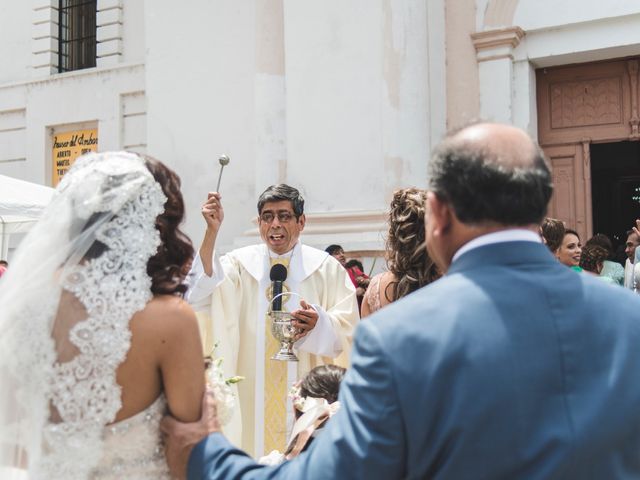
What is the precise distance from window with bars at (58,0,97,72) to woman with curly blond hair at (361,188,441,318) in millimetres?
12048

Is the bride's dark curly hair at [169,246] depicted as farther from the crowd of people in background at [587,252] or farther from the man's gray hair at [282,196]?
the crowd of people in background at [587,252]

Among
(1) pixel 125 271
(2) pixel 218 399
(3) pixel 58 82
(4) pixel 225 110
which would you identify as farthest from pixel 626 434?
(3) pixel 58 82

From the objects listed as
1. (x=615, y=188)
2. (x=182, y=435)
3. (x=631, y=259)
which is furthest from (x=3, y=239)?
(x=615, y=188)

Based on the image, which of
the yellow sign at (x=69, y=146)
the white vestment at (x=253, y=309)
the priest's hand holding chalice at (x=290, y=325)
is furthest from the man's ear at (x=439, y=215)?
the yellow sign at (x=69, y=146)

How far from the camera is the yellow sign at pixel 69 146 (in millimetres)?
13102

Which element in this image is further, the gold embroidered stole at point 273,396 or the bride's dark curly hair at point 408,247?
the gold embroidered stole at point 273,396

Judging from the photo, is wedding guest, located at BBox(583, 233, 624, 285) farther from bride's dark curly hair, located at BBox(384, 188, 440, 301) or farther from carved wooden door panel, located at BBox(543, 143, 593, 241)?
bride's dark curly hair, located at BBox(384, 188, 440, 301)

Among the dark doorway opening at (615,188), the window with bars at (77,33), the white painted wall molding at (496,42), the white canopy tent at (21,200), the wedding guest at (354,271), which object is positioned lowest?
the wedding guest at (354,271)

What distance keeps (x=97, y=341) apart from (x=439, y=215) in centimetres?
92

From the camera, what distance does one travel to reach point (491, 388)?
4.83 ft

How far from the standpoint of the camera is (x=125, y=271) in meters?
2.07

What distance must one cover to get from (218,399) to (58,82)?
1229 centimetres

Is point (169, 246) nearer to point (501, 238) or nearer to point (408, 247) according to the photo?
point (501, 238)

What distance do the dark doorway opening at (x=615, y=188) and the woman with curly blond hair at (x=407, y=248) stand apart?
952 centimetres
